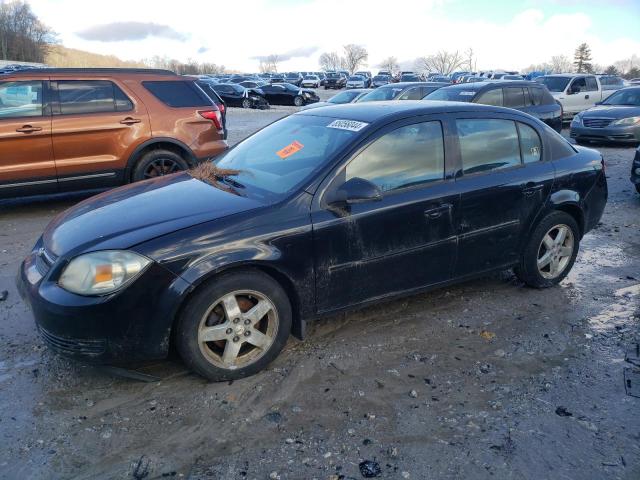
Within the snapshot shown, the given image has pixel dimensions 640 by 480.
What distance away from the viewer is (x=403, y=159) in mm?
3871

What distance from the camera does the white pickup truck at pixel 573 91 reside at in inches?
698

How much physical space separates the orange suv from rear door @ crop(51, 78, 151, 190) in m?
0.01

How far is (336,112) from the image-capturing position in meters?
4.25

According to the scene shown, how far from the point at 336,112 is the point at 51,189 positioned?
437 cm

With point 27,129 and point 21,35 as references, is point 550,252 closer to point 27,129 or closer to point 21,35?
point 27,129

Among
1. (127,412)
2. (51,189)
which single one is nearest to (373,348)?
(127,412)

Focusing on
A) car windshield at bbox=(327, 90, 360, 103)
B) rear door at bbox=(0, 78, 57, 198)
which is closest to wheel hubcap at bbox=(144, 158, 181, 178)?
rear door at bbox=(0, 78, 57, 198)

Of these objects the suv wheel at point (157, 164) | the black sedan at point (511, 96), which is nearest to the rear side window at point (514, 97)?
the black sedan at point (511, 96)

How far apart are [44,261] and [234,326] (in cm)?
123

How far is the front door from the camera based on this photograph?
354cm

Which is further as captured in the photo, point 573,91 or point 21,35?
point 21,35

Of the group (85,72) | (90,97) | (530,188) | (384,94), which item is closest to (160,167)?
(90,97)

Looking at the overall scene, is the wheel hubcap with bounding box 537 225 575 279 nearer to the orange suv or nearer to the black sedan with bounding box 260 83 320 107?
the orange suv

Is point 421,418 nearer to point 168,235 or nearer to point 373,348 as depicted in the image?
point 373,348
